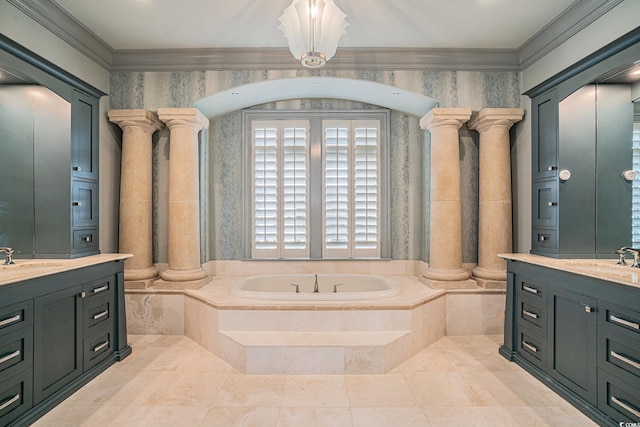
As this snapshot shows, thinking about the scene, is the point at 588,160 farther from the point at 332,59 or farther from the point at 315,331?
the point at 315,331

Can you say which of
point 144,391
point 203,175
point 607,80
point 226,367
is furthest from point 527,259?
point 203,175

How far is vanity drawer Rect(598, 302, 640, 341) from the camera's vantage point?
6.12ft

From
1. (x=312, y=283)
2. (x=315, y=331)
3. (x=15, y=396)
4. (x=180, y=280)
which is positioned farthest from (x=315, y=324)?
(x=15, y=396)

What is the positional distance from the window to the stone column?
0.70 metres

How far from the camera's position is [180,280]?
353 centimetres

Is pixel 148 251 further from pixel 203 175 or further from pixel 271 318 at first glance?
pixel 271 318

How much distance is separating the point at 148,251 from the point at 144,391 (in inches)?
63.5

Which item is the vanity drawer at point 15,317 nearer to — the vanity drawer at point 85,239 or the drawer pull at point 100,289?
the drawer pull at point 100,289

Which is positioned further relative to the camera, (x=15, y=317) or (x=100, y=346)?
(x=100, y=346)

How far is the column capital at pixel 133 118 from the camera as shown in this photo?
346 centimetres

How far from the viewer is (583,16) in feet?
8.77

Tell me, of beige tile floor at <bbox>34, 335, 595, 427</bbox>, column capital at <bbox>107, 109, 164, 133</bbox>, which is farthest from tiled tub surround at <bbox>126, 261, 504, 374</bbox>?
column capital at <bbox>107, 109, 164, 133</bbox>

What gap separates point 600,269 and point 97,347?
3860 millimetres

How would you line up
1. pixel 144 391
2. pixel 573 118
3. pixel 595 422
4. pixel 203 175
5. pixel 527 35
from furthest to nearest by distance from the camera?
1. pixel 203 175
2. pixel 527 35
3. pixel 573 118
4. pixel 144 391
5. pixel 595 422
